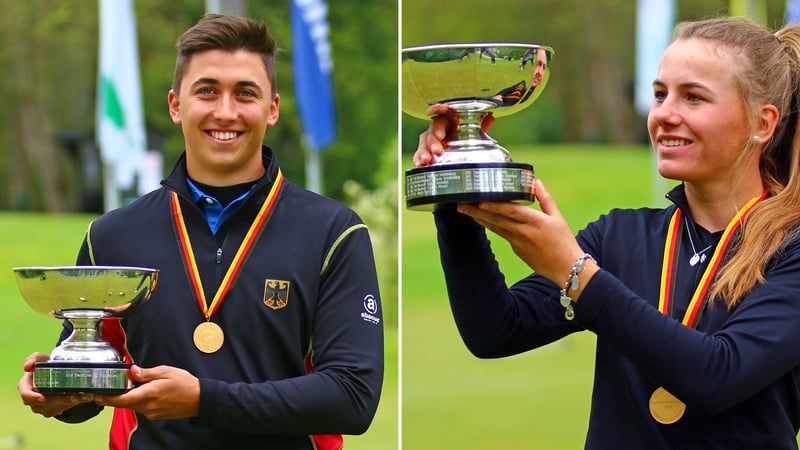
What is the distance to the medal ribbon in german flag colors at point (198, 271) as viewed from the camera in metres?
2.84

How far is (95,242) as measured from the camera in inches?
118

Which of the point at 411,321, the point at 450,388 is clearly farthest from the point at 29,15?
the point at 450,388

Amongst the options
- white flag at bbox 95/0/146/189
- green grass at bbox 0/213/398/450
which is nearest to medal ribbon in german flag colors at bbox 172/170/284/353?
green grass at bbox 0/213/398/450

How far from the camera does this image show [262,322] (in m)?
2.86

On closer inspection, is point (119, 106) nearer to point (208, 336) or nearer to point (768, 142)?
point (208, 336)

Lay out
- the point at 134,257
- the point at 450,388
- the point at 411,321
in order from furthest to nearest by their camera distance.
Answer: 1. the point at 411,321
2. the point at 450,388
3. the point at 134,257

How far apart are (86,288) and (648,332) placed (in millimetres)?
1181

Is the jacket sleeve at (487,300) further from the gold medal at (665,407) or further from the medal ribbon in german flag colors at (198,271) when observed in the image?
the medal ribbon in german flag colors at (198,271)

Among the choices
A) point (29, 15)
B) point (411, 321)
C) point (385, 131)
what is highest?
point (29, 15)

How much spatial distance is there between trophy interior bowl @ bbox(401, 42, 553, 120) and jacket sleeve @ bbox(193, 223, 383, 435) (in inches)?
16.0

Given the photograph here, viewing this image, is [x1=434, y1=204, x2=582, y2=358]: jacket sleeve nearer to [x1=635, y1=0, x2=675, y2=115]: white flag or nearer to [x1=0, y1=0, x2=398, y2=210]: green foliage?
[x1=635, y1=0, x2=675, y2=115]: white flag

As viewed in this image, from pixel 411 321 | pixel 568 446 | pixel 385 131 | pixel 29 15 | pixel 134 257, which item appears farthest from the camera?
pixel 385 131

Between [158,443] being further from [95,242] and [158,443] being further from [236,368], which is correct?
[95,242]

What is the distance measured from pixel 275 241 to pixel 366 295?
0.25m
